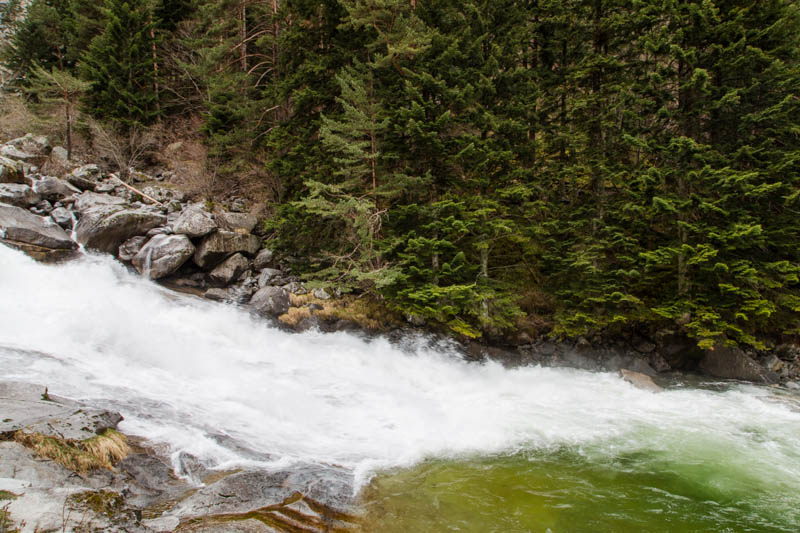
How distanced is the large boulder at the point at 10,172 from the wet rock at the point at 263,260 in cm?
792

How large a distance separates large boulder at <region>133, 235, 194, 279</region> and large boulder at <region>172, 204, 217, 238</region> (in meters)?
0.29

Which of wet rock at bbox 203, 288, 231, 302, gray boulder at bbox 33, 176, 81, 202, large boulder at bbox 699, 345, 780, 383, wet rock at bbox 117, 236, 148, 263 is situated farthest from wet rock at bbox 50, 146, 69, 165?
large boulder at bbox 699, 345, 780, 383

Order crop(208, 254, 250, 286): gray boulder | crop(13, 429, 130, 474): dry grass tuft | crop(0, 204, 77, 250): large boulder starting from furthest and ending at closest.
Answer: crop(208, 254, 250, 286): gray boulder → crop(0, 204, 77, 250): large boulder → crop(13, 429, 130, 474): dry grass tuft

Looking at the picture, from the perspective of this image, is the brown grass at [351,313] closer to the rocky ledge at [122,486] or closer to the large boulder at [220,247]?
the large boulder at [220,247]

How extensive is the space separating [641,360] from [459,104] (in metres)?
8.60

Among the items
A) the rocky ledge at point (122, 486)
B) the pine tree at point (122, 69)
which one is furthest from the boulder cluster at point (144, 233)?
the rocky ledge at point (122, 486)

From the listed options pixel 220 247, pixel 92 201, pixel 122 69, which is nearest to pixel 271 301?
pixel 220 247

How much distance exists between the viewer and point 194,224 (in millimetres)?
13180

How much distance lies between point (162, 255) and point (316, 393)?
794 centimetres

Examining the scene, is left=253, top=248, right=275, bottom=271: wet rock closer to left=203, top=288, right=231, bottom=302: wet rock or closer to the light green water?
left=203, top=288, right=231, bottom=302: wet rock

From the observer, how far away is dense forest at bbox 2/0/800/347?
30.3 feet

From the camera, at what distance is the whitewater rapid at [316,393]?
6094mm

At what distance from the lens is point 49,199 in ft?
43.7

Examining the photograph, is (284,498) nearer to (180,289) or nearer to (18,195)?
(180,289)
